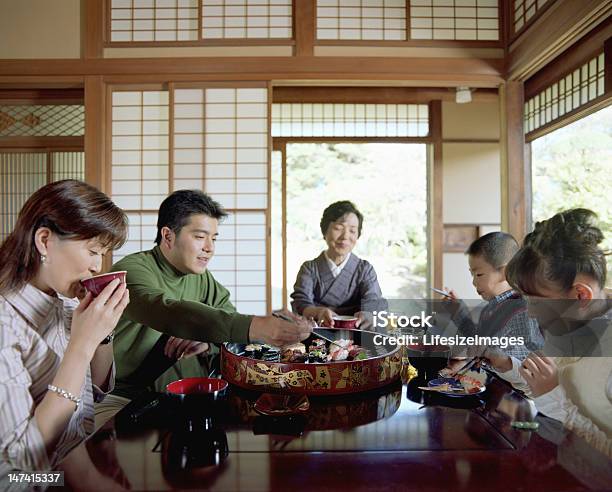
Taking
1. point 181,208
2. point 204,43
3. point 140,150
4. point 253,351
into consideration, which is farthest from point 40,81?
point 253,351

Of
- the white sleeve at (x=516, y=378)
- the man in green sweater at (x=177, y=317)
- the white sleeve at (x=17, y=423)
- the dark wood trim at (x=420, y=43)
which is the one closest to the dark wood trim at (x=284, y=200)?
the dark wood trim at (x=420, y=43)

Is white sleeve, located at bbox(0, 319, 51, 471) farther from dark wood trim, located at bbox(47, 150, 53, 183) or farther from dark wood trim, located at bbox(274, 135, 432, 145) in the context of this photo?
dark wood trim, located at bbox(274, 135, 432, 145)

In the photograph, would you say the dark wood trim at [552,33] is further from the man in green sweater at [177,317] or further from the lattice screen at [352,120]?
the man in green sweater at [177,317]

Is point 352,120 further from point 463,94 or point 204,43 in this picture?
point 204,43

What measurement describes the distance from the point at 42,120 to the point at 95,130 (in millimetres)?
721

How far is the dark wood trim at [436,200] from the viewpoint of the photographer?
17.8ft

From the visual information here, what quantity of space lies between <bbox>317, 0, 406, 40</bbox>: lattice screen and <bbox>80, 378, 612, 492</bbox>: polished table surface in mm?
3399

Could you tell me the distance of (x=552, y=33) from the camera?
Result: 3164mm

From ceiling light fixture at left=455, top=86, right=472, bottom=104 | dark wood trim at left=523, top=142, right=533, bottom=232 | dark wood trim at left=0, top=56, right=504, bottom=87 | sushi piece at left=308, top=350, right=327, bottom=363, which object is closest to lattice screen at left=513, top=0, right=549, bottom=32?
dark wood trim at left=0, top=56, right=504, bottom=87

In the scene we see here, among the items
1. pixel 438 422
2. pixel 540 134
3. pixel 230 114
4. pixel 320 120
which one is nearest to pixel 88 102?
pixel 230 114

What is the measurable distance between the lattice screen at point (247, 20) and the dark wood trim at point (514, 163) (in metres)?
1.83

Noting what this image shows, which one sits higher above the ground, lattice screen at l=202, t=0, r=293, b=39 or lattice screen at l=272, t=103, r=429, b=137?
lattice screen at l=202, t=0, r=293, b=39

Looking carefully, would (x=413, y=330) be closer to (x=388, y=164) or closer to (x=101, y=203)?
(x=101, y=203)

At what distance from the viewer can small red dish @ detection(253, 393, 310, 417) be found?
44.9 inches
